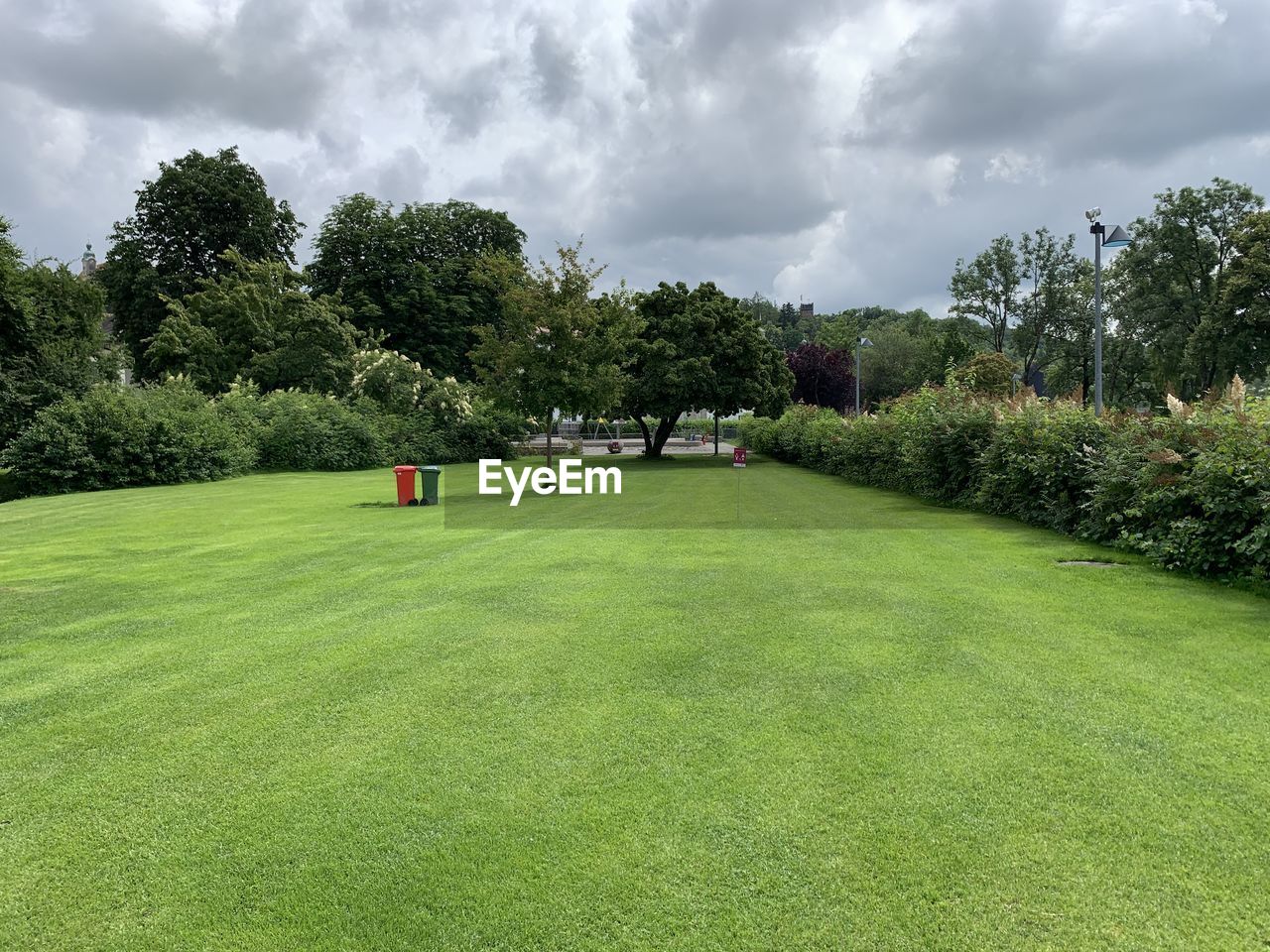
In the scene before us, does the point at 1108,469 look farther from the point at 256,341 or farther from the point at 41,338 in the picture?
the point at 256,341

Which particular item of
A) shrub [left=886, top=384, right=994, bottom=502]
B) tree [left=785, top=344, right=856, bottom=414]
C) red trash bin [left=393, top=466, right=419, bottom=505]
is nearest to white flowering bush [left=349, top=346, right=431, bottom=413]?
red trash bin [left=393, top=466, right=419, bottom=505]

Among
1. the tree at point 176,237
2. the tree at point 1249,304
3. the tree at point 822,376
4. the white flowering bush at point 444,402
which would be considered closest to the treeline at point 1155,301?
the tree at point 1249,304

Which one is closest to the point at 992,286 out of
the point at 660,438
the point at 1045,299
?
the point at 1045,299

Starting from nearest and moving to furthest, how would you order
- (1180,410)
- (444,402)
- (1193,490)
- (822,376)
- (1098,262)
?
(1193,490), (1180,410), (1098,262), (444,402), (822,376)

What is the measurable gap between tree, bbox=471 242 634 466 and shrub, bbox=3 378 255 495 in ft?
30.5

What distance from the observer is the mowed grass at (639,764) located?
2.60m

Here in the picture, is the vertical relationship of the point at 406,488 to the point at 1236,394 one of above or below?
below

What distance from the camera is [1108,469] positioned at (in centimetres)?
940

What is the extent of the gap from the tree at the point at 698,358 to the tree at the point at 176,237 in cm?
2441

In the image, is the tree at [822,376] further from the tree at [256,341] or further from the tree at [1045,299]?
the tree at [256,341]

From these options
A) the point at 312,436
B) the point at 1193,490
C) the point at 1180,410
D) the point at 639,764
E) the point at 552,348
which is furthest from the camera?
the point at 312,436

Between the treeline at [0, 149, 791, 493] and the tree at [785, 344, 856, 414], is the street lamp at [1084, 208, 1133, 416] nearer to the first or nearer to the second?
the treeline at [0, 149, 791, 493]

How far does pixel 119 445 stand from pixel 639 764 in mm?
22251

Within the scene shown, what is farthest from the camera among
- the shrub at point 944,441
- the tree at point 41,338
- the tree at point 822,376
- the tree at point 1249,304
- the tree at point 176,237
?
the tree at point 822,376
